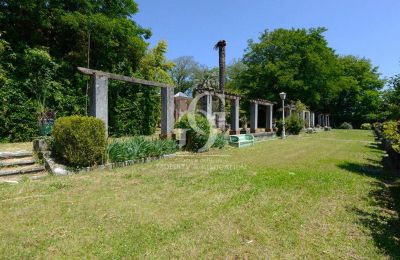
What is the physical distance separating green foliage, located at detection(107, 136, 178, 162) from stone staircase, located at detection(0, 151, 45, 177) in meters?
1.98

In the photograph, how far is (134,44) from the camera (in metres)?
17.7

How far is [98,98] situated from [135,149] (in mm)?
2033

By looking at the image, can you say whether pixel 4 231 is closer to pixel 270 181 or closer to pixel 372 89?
pixel 270 181

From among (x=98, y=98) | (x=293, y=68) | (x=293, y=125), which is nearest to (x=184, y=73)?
(x=293, y=68)

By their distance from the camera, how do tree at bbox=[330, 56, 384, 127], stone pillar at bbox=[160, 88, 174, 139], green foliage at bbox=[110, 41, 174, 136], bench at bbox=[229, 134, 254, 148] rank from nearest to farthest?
1. stone pillar at bbox=[160, 88, 174, 139]
2. bench at bbox=[229, 134, 254, 148]
3. green foliage at bbox=[110, 41, 174, 136]
4. tree at bbox=[330, 56, 384, 127]

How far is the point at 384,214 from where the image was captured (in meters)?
4.86

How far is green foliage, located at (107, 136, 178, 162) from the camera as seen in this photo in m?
8.94

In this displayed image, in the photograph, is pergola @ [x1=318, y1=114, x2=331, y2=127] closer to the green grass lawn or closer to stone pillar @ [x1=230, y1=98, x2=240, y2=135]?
stone pillar @ [x1=230, y1=98, x2=240, y2=135]

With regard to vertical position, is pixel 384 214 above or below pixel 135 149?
below

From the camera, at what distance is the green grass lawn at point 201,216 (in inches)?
137

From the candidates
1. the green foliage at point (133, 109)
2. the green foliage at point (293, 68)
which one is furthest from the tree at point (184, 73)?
the green foliage at point (133, 109)

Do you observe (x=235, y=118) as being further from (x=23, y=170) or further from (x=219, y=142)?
(x=23, y=170)

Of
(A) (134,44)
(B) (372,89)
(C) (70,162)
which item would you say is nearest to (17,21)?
(A) (134,44)

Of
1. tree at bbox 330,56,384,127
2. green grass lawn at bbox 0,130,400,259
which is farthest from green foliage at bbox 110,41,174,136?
tree at bbox 330,56,384,127
